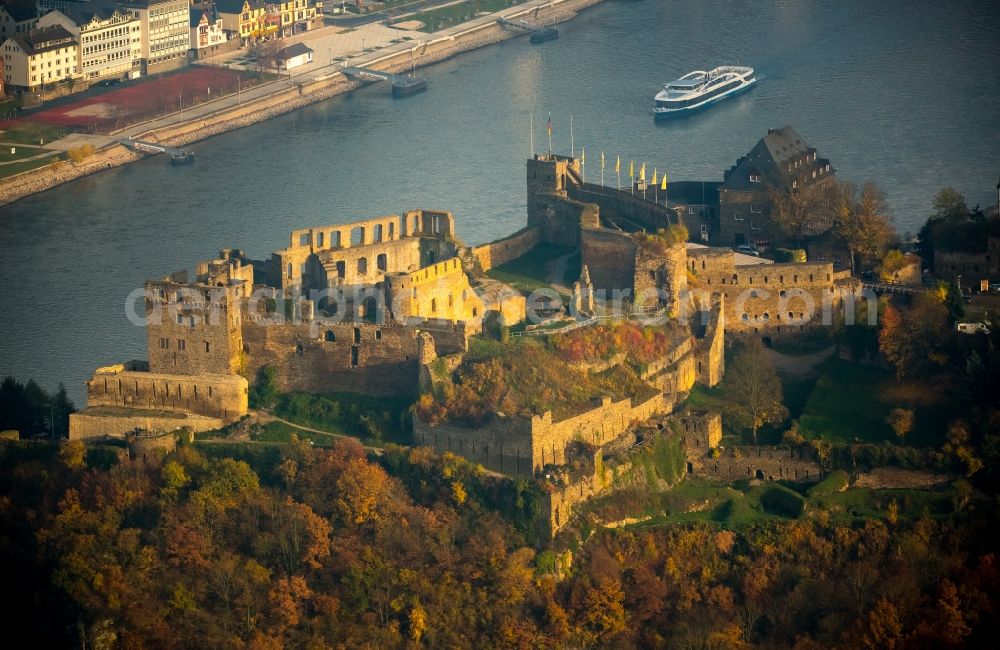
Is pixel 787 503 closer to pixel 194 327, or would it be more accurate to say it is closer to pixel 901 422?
pixel 901 422

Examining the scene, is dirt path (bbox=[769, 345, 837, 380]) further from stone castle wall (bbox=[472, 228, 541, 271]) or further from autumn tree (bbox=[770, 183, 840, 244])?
stone castle wall (bbox=[472, 228, 541, 271])

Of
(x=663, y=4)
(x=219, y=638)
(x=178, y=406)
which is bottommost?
(x=219, y=638)

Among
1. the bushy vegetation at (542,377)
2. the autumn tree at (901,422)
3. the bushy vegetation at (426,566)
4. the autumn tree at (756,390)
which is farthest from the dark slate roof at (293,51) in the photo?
the autumn tree at (901,422)

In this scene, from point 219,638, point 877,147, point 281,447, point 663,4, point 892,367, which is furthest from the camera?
point 663,4

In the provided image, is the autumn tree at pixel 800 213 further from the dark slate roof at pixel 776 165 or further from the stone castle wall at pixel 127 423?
the stone castle wall at pixel 127 423

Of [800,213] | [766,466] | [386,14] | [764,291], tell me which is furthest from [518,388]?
[386,14]

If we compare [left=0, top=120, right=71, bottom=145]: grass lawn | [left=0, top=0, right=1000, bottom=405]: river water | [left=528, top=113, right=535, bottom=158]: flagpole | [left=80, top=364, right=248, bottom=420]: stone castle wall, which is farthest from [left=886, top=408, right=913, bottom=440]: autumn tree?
[left=0, top=120, right=71, bottom=145]: grass lawn

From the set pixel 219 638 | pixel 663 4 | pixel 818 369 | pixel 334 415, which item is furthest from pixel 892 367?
pixel 663 4

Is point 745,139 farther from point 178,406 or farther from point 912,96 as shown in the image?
point 178,406

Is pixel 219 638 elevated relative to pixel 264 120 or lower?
lower
